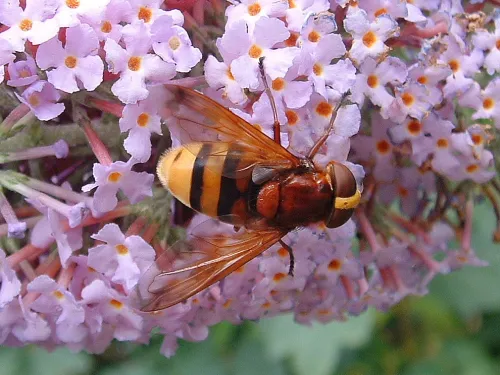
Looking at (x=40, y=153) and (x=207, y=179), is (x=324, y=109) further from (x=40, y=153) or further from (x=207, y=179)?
(x=40, y=153)

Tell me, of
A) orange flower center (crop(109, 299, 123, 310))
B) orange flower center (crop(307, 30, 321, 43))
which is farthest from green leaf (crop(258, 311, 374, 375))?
orange flower center (crop(307, 30, 321, 43))

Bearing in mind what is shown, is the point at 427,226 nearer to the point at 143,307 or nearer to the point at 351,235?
the point at 351,235

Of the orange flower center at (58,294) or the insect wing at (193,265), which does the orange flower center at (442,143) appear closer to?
the insect wing at (193,265)

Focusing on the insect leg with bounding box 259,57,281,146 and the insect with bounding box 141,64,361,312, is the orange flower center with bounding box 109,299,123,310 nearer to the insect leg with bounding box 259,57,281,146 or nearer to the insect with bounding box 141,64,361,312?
the insect with bounding box 141,64,361,312

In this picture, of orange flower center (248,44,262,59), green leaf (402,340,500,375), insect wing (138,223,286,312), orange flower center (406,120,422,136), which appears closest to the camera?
insect wing (138,223,286,312)

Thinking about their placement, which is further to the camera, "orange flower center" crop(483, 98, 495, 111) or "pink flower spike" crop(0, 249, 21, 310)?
"orange flower center" crop(483, 98, 495, 111)
